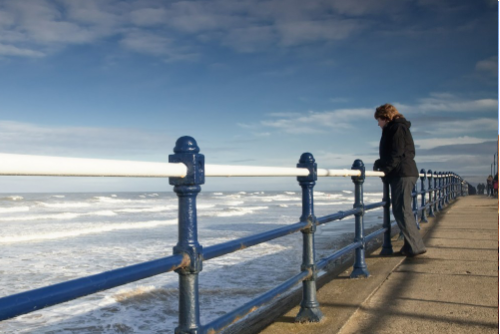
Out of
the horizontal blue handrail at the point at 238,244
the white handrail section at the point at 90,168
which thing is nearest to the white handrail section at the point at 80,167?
the white handrail section at the point at 90,168

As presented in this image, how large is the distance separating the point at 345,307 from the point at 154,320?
2144 mm

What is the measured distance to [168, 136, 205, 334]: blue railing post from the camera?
187 centimetres

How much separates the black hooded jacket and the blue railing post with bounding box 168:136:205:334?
4182mm

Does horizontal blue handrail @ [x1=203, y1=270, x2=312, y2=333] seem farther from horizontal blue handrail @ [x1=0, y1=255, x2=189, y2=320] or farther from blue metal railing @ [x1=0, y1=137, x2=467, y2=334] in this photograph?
horizontal blue handrail @ [x1=0, y1=255, x2=189, y2=320]

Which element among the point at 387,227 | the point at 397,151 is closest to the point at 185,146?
the point at 397,151

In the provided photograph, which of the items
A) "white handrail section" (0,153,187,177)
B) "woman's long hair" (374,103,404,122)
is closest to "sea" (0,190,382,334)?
"woman's long hair" (374,103,404,122)

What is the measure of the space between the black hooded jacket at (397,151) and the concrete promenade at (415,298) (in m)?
1.04

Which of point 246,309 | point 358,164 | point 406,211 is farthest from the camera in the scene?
point 406,211

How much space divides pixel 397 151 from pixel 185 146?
167 inches

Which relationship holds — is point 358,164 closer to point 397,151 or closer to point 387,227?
point 397,151

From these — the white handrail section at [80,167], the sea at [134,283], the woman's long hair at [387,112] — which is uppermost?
the woman's long hair at [387,112]

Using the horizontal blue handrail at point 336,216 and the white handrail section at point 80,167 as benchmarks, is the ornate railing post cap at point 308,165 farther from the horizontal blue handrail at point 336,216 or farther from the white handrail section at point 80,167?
the white handrail section at point 80,167

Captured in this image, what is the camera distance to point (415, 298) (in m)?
3.87

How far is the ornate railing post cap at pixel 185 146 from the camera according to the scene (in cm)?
189
